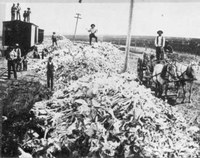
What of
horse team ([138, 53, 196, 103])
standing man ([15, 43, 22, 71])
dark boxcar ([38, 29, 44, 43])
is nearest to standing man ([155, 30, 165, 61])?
horse team ([138, 53, 196, 103])

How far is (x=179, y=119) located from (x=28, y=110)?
2445mm

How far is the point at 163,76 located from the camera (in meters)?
5.19

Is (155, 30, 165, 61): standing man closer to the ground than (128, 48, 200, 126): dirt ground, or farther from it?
farther from it

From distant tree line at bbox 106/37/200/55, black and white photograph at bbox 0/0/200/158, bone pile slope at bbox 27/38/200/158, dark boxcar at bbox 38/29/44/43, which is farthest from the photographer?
dark boxcar at bbox 38/29/44/43

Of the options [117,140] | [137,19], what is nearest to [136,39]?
[137,19]

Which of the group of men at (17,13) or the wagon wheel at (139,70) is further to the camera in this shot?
the group of men at (17,13)

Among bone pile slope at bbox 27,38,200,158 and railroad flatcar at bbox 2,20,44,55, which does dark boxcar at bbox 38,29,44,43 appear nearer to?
railroad flatcar at bbox 2,20,44,55

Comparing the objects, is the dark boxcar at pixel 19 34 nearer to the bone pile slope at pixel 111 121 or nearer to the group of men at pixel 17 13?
the group of men at pixel 17 13

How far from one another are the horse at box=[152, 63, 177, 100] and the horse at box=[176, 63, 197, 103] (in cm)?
9

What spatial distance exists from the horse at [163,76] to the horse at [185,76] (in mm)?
94

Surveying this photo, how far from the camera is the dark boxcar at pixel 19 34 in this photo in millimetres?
5820

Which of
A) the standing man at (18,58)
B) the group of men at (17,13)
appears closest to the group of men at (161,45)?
the group of men at (17,13)

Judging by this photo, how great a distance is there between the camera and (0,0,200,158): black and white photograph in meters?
4.15

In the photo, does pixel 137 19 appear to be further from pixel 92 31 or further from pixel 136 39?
pixel 92 31
